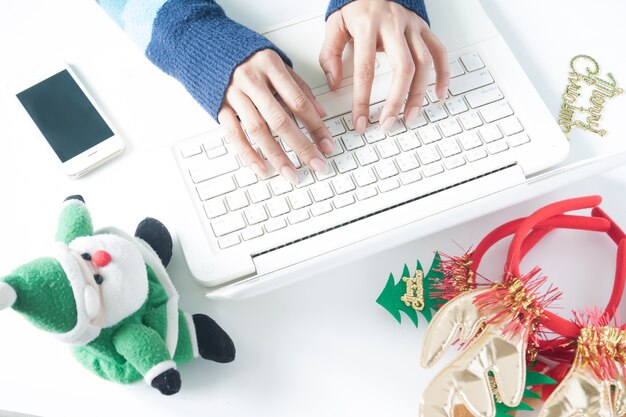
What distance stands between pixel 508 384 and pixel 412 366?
107 mm

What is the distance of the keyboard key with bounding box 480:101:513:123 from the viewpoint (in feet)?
1.92

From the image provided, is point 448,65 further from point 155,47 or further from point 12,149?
point 12,149

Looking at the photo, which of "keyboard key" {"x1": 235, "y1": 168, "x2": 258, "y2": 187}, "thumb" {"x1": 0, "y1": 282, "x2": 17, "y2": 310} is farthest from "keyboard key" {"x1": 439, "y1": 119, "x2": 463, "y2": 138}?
"thumb" {"x1": 0, "y1": 282, "x2": 17, "y2": 310}

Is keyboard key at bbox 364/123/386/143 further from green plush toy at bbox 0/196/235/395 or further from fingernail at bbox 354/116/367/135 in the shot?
green plush toy at bbox 0/196/235/395

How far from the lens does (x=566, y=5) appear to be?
678mm

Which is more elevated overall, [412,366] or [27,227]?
[27,227]

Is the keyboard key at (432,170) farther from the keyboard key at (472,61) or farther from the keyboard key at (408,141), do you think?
the keyboard key at (472,61)

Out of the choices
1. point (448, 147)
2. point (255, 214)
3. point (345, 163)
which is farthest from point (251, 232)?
point (448, 147)

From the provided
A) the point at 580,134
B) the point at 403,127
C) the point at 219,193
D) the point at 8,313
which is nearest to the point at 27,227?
the point at 8,313

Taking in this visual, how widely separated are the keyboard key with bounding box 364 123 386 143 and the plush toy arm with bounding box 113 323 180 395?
0.95ft

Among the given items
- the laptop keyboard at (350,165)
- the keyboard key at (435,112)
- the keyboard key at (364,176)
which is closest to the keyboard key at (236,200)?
the laptop keyboard at (350,165)

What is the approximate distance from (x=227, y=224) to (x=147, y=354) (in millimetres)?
151

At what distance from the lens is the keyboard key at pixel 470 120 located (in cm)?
58

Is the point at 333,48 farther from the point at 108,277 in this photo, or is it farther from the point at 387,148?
the point at 108,277
